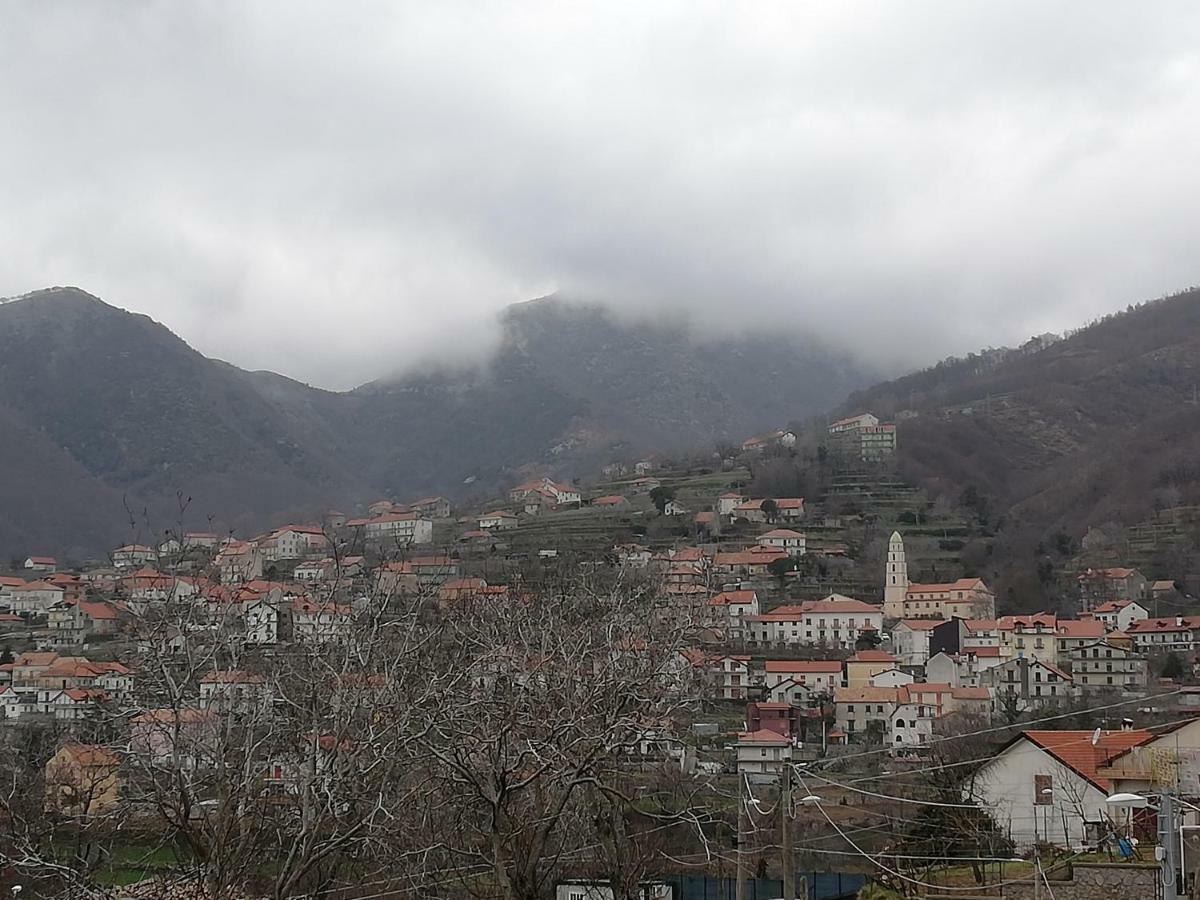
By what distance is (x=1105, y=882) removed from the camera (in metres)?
13.2

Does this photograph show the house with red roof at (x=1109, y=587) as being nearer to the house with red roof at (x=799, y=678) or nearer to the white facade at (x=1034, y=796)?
the house with red roof at (x=799, y=678)

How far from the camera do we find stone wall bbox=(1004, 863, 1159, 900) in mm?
12891

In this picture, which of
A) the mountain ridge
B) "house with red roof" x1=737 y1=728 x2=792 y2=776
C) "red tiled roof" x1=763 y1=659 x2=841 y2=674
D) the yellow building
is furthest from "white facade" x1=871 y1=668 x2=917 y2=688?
the mountain ridge

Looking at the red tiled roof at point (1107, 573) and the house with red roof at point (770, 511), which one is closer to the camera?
the red tiled roof at point (1107, 573)

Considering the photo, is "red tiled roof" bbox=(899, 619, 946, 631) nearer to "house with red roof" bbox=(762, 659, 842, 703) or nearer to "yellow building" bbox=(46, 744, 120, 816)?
"house with red roof" bbox=(762, 659, 842, 703)

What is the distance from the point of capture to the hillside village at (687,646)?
1100 centimetres

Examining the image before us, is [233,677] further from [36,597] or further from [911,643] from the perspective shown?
[36,597]

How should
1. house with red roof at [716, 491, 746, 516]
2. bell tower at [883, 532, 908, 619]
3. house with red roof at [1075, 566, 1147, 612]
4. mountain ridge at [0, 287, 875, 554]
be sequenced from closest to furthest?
1. house with red roof at [1075, 566, 1147, 612]
2. bell tower at [883, 532, 908, 619]
3. house with red roof at [716, 491, 746, 516]
4. mountain ridge at [0, 287, 875, 554]

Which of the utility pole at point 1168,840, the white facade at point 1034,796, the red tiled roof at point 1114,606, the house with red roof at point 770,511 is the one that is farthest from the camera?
the house with red roof at point 770,511

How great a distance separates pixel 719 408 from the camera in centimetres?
19525

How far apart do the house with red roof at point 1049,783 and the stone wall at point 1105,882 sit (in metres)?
4.88

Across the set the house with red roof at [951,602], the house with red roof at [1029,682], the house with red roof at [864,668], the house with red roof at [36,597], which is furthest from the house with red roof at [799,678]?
the house with red roof at [36,597]

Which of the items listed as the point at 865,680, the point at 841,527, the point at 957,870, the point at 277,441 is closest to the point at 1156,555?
the point at 841,527

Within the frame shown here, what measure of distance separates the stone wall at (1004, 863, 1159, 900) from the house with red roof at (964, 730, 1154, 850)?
4876 mm
